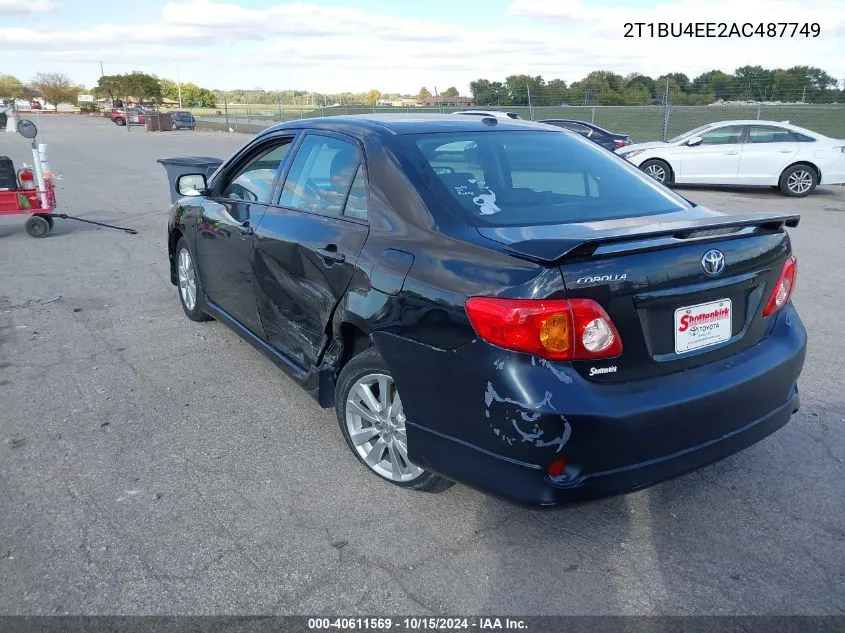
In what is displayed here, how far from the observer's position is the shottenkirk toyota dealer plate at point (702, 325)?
263 centimetres

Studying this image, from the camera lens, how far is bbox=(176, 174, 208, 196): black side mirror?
17.2ft

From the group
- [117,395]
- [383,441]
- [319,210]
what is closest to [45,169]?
[117,395]

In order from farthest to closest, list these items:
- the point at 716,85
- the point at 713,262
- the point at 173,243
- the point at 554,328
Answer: the point at 716,85
the point at 173,243
the point at 713,262
the point at 554,328

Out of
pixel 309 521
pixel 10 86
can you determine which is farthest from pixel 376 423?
pixel 10 86

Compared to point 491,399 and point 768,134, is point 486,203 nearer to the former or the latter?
point 491,399

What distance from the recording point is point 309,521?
308 cm

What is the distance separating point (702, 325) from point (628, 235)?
0.50m

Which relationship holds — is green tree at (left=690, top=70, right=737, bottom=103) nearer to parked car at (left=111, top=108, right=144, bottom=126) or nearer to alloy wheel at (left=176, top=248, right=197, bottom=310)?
alloy wheel at (left=176, top=248, right=197, bottom=310)

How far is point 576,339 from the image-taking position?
7.96 feet

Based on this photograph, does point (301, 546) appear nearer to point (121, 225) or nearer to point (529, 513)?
point (529, 513)

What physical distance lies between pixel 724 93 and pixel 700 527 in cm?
2641

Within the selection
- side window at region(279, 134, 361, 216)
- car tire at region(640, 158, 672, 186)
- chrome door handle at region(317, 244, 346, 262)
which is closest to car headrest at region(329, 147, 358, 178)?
side window at region(279, 134, 361, 216)

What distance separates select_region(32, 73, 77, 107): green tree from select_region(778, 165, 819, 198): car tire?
101m

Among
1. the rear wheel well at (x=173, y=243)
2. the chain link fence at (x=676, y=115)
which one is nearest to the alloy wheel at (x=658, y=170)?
the chain link fence at (x=676, y=115)
